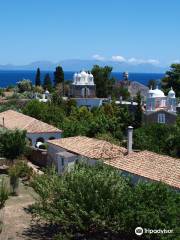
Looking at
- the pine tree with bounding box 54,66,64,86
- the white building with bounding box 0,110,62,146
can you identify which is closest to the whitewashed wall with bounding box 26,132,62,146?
the white building with bounding box 0,110,62,146

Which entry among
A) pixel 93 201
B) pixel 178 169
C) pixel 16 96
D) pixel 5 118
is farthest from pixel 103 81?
pixel 93 201

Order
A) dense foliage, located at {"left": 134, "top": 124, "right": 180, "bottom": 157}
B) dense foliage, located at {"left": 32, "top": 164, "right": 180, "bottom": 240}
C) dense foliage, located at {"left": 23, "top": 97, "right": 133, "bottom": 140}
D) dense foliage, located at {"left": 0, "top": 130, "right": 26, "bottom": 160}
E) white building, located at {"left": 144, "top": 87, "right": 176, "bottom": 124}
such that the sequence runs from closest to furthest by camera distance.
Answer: dense foliage, located at {"left": 32, "top": 164, "right": 180, "bottom": 240} → dense foliage, located at {"left": 0, "top": 130, "right": 26, "bottom": 160} → dense foliage, located at {"left": 134, "top": 124, "right": 180, "bottom": 157} → dense foliage, located at {"left": 23, "top": 97, "right": 133, "bottom": 140} → white building, located at {"left": 144, "top": 87, "right": 176, "bottom": 124}

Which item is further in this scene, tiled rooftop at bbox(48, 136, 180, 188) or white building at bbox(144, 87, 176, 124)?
white building at bbox(144, 87, 176, 124)

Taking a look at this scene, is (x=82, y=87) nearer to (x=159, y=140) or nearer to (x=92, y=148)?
(x=159, y=140)

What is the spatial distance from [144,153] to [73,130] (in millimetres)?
17832

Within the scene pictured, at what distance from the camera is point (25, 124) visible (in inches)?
1980

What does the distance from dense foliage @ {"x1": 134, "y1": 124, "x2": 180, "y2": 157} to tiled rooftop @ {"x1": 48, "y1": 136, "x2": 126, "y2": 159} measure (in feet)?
19.6

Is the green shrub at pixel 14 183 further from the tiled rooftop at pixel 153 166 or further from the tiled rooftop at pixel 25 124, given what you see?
the tiled rooftop at pixel 25 124

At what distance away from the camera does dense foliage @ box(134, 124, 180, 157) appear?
140 feet

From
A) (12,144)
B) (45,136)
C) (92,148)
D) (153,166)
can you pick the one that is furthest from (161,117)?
(153,166)

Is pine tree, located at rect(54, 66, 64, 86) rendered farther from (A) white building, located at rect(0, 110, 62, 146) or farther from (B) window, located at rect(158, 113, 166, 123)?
(A) white building, located at rect(0, 110, 62, 146)

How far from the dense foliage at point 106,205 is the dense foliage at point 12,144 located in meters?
17.4

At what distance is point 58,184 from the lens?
2277 cm

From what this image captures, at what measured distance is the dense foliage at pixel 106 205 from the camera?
2005cm
